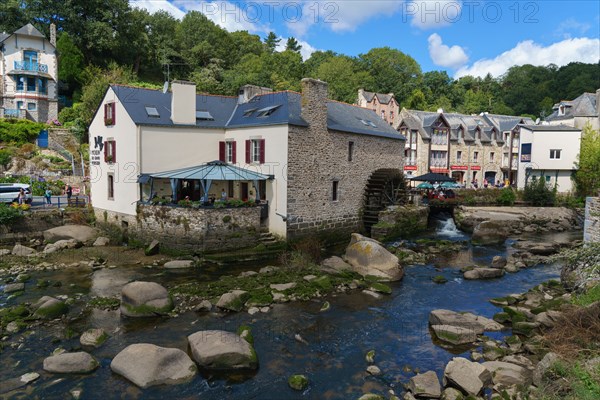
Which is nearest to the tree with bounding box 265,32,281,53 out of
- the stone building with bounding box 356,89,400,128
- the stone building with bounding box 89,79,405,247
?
the stone building with bounding box 356,89,400,128

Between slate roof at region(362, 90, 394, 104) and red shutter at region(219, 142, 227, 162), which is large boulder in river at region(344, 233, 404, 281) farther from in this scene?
slate roof at region(362, 90, 394, 104)

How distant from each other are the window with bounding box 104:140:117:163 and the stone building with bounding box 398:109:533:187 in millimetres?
30030

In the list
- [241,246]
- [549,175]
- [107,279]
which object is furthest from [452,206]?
[107,279]

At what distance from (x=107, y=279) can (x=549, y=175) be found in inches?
1456

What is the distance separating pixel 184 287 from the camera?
15117mm

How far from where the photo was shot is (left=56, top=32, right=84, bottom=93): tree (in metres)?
43.8


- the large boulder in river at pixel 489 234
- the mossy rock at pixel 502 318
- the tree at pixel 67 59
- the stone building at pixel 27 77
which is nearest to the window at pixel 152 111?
the mossy rock at pixel 502 318

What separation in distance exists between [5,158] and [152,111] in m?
16.7

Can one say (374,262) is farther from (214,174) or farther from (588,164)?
(588,164)

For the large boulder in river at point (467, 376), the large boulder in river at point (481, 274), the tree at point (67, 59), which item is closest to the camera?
the large boulder in river at point (467, 376)

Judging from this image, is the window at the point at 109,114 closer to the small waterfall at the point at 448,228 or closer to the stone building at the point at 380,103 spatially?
the small waterfall at the point at 448,228

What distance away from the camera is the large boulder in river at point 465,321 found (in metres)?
11.8

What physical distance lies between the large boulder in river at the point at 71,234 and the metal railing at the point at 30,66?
2635cm

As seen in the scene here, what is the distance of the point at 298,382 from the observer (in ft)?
29.2
